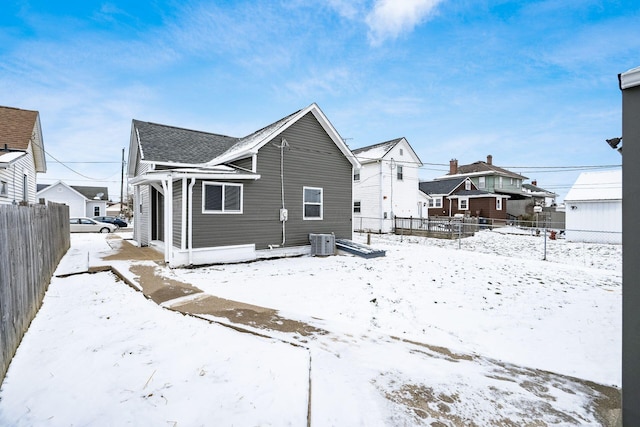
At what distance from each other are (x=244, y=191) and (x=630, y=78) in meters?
9.55

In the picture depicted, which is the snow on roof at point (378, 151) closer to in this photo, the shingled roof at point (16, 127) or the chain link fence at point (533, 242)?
the chain link fence at point (533, 242)

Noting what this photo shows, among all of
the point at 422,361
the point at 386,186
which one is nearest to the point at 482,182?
the point at 386,186

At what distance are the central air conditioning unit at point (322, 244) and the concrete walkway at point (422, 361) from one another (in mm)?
5537

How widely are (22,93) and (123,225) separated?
1267cm

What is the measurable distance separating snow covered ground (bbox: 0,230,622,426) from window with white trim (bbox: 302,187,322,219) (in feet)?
16.0

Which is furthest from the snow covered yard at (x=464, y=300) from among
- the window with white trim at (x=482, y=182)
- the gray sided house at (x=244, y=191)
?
the window with white trim at (x=482, y=182)

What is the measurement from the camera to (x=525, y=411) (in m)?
2.76

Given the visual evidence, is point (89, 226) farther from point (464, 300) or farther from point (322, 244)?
point (464, 300)

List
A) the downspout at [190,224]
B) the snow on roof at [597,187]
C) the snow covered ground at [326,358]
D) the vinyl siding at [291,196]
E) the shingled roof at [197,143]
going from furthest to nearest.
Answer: the snow on roof at [597,187] → the shingled roof at [197,143] → the vinyl siding at [291,196] → the downspout at [190,224] → the snow covered ground at [326,358]

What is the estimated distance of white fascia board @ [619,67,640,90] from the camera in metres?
2.15

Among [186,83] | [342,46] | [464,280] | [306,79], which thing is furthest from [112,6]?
[464,280]

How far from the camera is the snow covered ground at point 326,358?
2576mm

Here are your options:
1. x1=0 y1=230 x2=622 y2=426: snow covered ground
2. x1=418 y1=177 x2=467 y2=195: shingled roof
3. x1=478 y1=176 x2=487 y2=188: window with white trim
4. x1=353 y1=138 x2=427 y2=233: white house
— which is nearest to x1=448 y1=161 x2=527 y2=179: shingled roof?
x1=478 y1=176 x2=487 y2=188: window with white trim

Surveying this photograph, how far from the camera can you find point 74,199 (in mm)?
35469
